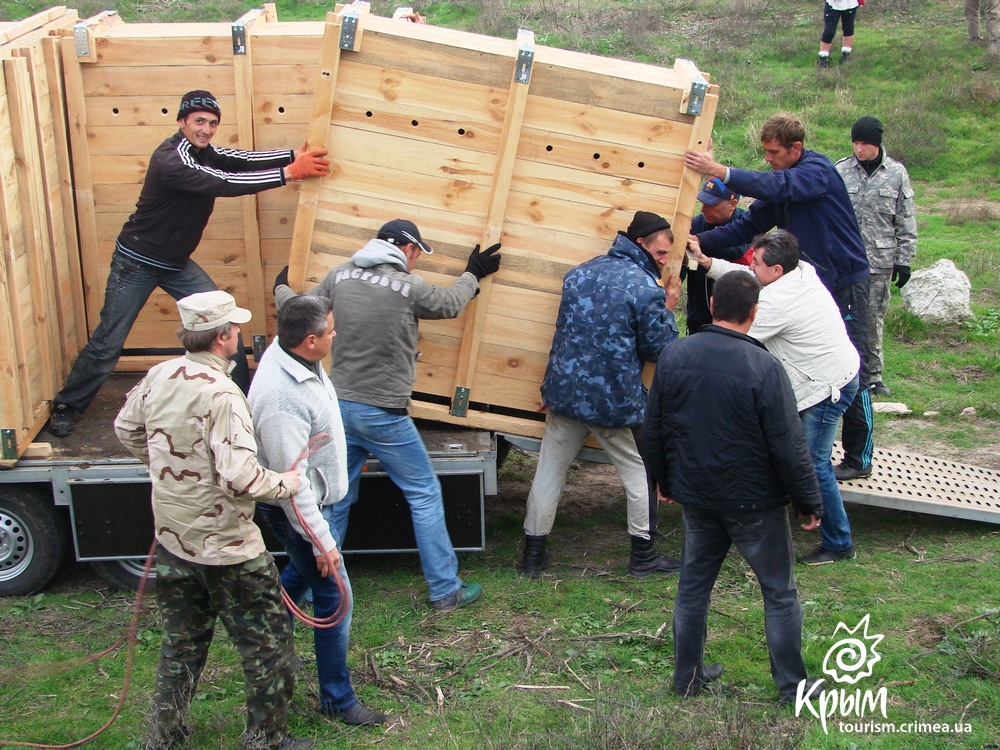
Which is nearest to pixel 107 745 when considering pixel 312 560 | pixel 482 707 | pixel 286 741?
pixel 286 741

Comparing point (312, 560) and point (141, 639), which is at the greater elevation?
point (312, 560)

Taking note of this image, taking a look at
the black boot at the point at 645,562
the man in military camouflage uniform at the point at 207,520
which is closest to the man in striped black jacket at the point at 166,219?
the man in military camouflage uniform at the point at 207,520

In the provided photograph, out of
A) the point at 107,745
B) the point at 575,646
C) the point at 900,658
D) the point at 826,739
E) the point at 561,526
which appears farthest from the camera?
the point at 561,526

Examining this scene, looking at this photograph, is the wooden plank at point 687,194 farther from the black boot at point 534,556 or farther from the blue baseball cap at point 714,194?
the black boot at point 534,556

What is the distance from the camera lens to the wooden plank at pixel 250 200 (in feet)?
19.7

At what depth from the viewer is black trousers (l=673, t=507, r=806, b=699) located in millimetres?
4133

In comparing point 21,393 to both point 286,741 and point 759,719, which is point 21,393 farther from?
point 759,719

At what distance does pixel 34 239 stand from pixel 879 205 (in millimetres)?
5952

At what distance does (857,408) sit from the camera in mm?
6289

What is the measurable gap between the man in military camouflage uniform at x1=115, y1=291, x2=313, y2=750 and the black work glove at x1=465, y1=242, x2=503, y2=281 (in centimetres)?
188

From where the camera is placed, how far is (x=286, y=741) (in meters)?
4.09

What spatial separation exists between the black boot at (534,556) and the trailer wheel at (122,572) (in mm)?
2167

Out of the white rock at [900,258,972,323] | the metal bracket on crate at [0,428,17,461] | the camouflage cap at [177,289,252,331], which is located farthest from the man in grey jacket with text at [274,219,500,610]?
the white rock at [900,258,972,323]

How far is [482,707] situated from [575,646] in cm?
71
